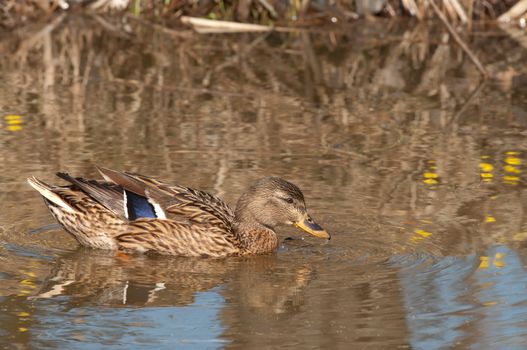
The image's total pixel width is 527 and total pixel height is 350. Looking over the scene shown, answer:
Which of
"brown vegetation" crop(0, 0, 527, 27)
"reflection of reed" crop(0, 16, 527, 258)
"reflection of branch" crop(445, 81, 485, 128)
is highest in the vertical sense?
"brown vegetation" crop(0, 0, 527, 27)

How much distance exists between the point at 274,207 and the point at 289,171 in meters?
1.19

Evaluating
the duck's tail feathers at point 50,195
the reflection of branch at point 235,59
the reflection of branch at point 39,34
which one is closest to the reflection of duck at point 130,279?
the duck's tail feathers at point 50,195

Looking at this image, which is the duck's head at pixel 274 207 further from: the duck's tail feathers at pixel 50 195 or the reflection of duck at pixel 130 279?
the duck's tail feathers at pixel 50 195

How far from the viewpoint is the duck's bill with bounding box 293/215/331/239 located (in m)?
7.70

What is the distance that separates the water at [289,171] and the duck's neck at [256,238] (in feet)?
0.26

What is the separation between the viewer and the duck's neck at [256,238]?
788 centimetres

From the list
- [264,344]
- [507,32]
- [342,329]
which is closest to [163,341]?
[264,344]

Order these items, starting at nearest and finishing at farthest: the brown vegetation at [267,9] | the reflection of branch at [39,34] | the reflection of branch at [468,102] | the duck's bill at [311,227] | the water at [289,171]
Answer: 1. the water at [289,171]
2. the duck's bill at [311,227]
3. the reflection of branch at [468,102]
4. the reflection of branch at [39,34]
5. the brown vegetation at [267,9]

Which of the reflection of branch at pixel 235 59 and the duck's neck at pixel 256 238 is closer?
the duck's neck at pixel 256 238

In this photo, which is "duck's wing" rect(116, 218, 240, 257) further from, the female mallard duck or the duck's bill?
the duck's bill

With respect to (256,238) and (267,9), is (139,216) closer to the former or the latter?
(256,238)

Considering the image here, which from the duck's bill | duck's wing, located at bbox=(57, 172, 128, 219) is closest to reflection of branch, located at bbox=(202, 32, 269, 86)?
duck's wing, located at bbox=(57, 172, 128, 219)

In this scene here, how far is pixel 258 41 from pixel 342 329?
8.29m

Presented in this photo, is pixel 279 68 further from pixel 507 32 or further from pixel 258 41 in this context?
pixel 507 32
